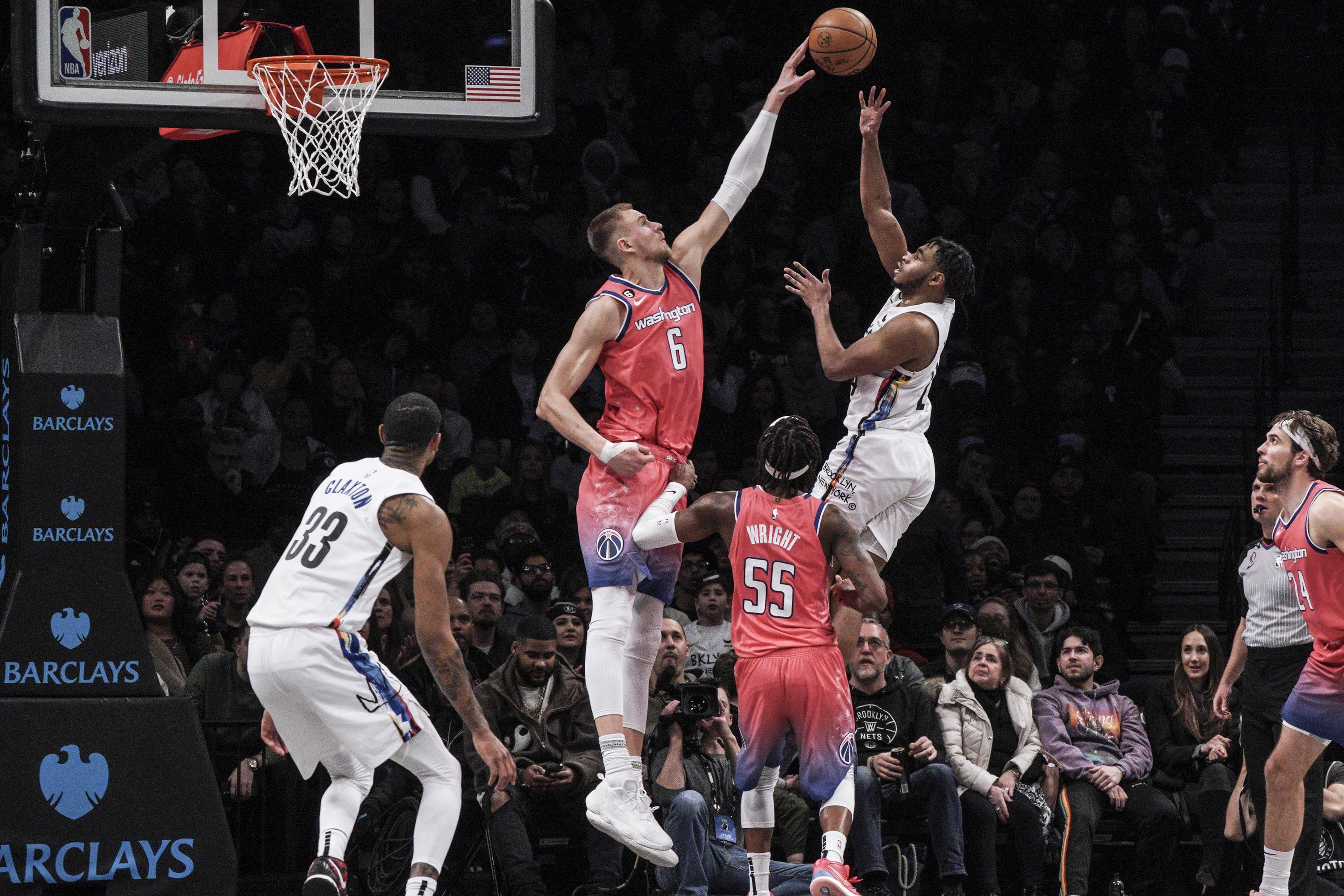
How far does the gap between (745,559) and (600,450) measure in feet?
2.79

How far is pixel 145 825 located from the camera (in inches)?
331

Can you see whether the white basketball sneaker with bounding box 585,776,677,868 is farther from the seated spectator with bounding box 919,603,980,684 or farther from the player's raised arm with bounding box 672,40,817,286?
the seated spectator with bounding box 919,603,980,684

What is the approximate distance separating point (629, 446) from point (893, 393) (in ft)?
4.77

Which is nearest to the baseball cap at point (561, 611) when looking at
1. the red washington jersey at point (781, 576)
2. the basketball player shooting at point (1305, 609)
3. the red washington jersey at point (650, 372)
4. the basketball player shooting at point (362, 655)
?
the red washington jersey at point (650, 372)

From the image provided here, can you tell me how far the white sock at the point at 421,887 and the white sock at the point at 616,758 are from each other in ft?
3.74

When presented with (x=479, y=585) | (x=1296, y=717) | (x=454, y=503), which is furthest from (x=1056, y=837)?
(x=454, y=503)

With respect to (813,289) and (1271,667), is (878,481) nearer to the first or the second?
(813,289)

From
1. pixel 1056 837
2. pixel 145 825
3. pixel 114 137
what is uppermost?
pixel 114 137

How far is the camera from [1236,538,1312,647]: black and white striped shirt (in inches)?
371

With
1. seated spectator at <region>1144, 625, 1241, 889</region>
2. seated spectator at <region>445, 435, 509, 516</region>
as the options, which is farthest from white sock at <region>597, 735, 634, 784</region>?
seated spectator at <region>445, 435, 509, 516</region>

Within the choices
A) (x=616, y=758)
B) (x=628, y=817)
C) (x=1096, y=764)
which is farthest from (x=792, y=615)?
(x=1096, y=764)

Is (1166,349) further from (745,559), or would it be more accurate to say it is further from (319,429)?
(745,559)

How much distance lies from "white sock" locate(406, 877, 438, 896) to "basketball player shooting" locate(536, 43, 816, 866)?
3.47 ft

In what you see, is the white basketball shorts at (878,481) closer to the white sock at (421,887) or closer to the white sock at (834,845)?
the white sock at (834,845)
